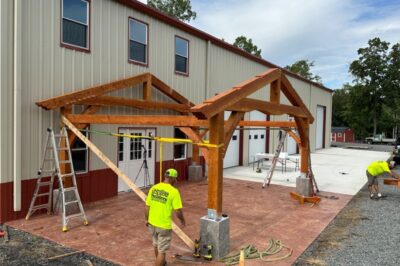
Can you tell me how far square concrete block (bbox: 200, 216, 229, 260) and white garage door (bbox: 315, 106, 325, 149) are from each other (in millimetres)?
28887

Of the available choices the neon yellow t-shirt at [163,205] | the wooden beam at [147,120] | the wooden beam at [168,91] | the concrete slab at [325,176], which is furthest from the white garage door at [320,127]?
the neon yellow t-shirt at [163,205]

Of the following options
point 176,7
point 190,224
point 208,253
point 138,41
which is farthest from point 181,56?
point 176,7

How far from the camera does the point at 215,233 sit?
21.3 ft

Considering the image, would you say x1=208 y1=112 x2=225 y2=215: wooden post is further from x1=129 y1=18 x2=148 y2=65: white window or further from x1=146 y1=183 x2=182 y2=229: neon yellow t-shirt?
x1=129 y1=18 x2=148 y2=65: white window

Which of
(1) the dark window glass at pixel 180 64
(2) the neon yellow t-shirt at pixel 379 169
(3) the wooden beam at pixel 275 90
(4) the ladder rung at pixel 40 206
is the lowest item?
(4) the ladder rung at pixel 40 206

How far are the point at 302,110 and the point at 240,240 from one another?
4.95 m

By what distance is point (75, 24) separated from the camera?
9938 millimetres

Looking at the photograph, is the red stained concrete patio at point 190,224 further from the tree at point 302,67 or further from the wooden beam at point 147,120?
the tree at point 302,67

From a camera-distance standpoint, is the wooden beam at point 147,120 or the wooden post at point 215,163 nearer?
the wooden post at point 215,163

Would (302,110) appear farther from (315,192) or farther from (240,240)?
(240,240)

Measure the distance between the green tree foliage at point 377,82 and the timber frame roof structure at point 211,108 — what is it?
50.4 m

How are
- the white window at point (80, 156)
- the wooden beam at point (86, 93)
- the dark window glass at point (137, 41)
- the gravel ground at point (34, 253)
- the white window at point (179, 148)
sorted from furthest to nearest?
the white window at point (179, 148), the dark window glass at point (137, 41), the white window at point (80, 156), the wooden beam at point (86, 93), the gravel ground at point (34, 253)

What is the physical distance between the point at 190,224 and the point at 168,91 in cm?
569

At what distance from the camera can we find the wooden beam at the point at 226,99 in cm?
607
